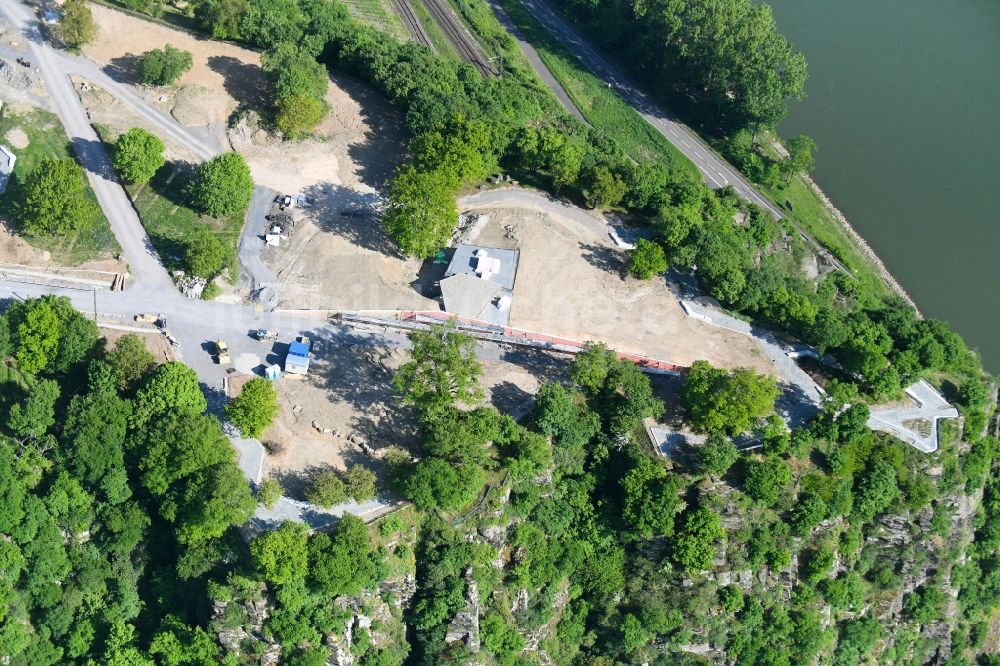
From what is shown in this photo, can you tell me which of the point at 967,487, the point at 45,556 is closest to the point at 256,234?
the point at 45,556

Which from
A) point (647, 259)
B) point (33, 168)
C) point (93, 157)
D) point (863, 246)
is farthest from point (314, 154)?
point (863, 246)

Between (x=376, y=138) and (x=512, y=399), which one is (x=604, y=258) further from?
(x=376, y=138)

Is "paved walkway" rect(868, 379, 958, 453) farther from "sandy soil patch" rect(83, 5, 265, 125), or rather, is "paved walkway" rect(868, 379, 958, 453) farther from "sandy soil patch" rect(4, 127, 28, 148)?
"sandy soil patch" rect(4, 127, 28, 148)

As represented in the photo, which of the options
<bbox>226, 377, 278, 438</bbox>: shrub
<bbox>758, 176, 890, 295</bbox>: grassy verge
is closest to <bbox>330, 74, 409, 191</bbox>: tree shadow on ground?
<bbox>226, 377, 278, 438</bbox>: shrub

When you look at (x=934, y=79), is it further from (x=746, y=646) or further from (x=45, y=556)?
(x=45, y=556)

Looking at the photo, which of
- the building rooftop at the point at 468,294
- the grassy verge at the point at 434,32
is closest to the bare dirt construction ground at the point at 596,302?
the building rooftop at the point at 468,294

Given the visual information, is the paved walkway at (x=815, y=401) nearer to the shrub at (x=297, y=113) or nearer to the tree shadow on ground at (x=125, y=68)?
the shrub at (x=297, y=113)
